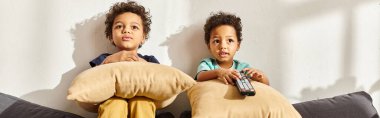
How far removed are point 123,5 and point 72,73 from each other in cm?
32

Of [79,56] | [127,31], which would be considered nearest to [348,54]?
[127,31]

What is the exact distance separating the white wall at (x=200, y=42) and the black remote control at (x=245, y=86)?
342mm

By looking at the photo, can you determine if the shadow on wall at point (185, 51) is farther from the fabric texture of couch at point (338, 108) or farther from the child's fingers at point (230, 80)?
the child's fingers at point (230, 80)

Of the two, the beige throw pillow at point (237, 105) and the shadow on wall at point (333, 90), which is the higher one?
the beige throw pillow at point (237, 105)

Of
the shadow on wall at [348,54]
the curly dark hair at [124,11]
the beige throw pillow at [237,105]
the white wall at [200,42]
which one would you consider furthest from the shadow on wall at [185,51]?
the shadow on wall at [348,54]

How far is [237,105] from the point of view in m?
1.11

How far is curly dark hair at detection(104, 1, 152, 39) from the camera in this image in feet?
4.70

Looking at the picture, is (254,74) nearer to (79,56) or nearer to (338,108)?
(338,108)

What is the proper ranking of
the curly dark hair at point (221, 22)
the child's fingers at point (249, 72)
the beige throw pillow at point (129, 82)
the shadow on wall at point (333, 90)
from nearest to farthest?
the beige throw pillow at point (129, 82) < the child's fingers at point (249, 72) < the curly dark hair at point (221, 22) < the shadow on wall at point (333, 90)

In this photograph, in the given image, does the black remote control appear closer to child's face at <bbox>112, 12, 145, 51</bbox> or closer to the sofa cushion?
the sofa cushion

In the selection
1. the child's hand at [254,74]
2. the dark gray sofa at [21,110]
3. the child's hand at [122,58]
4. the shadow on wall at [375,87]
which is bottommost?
the shadow on wall at [375,87]

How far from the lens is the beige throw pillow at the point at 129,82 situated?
3.56 feet

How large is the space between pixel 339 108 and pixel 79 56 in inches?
38.1

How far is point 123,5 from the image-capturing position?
4.75 feet
